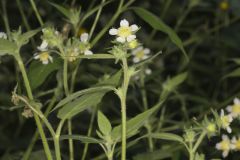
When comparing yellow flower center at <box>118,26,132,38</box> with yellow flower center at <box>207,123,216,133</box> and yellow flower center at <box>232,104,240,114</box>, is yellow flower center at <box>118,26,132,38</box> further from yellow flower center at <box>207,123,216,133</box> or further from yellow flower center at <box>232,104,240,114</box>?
yellow flower center at <box>232,104,240,114</box>

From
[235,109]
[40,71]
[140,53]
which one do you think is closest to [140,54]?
[140,53]

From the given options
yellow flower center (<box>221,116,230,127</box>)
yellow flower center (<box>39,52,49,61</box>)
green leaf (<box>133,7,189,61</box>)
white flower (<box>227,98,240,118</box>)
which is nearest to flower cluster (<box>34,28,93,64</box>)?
yellow flower center (<box>39,52,49,61</box>)

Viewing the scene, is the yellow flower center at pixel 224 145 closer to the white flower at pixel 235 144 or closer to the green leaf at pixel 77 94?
the white flower at pixel 235 144

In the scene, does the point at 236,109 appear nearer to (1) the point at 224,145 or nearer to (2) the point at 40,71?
(1) the point at 224,145

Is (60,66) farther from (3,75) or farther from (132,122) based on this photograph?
(3,75)

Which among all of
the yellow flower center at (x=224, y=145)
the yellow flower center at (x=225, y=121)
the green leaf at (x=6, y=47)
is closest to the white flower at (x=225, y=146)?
the yellow flower center at (x=224, y=145)

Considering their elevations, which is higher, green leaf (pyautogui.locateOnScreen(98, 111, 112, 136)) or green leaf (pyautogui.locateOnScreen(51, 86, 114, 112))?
green leaf (pyautogui.locateOnScreen(51, 86, 114, 112))
